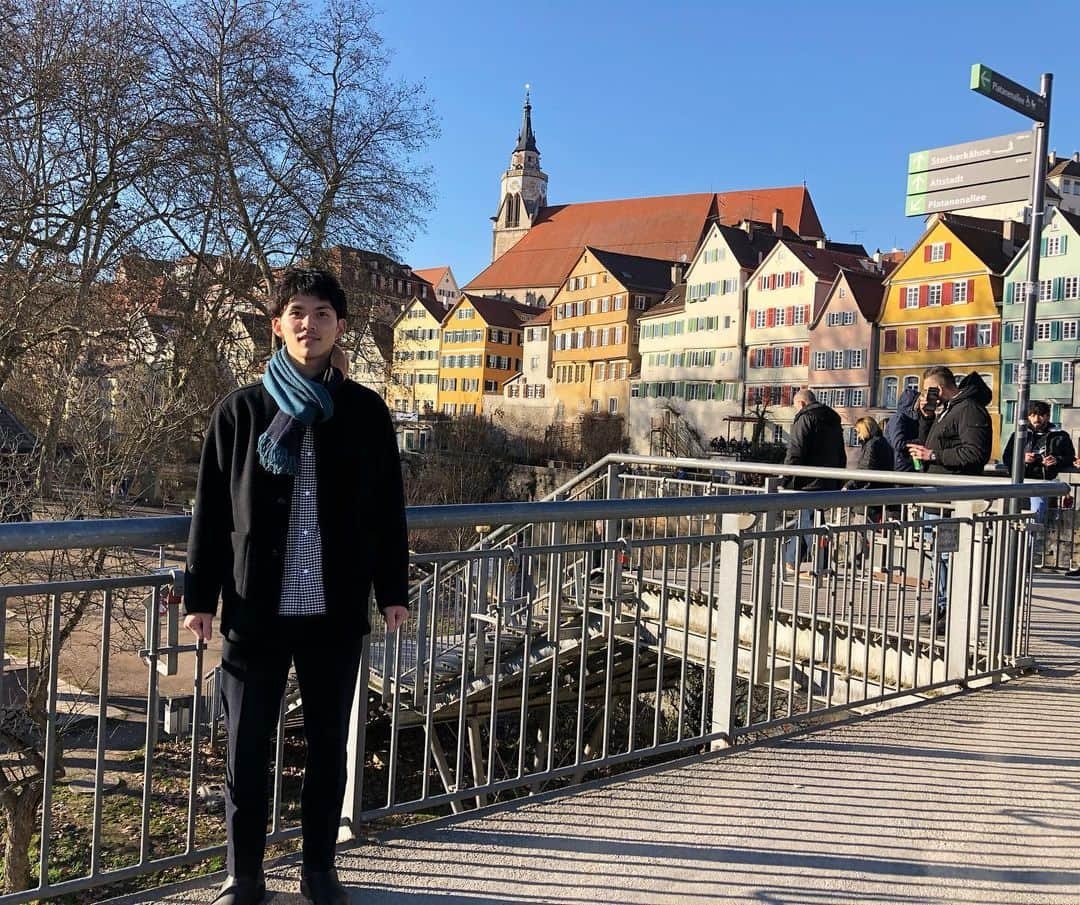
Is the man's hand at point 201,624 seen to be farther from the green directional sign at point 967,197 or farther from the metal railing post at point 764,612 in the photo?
the green directional sign at point 967,197

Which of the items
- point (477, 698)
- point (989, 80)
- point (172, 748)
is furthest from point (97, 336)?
point (989, 80)

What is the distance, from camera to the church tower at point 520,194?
12469 cm

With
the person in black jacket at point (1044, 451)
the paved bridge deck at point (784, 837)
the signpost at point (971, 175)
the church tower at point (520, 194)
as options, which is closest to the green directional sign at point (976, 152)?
the signpost at point (971, 175)

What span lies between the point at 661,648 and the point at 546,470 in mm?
48598

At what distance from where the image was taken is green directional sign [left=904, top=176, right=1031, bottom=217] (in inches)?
351

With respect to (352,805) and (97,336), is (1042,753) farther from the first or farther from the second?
(97,336)

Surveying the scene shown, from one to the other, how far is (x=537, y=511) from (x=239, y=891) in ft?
5.36

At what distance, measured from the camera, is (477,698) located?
10750 millimetres

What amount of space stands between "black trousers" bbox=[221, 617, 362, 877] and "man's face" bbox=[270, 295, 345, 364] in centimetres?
78

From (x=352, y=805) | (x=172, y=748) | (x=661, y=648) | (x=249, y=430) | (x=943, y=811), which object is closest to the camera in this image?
(x=249, y=430)

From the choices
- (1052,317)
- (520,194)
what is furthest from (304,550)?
(520,194)

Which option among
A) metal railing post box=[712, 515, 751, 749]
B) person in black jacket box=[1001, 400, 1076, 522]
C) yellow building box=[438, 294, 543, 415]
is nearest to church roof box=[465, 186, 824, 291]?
yellow building box=[438, 294, 543, 415]

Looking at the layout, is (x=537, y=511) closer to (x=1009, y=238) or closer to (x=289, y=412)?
(x=289, y=412)

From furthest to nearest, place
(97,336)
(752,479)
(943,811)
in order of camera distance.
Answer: (752,479)
(97,336)
(943,811)
